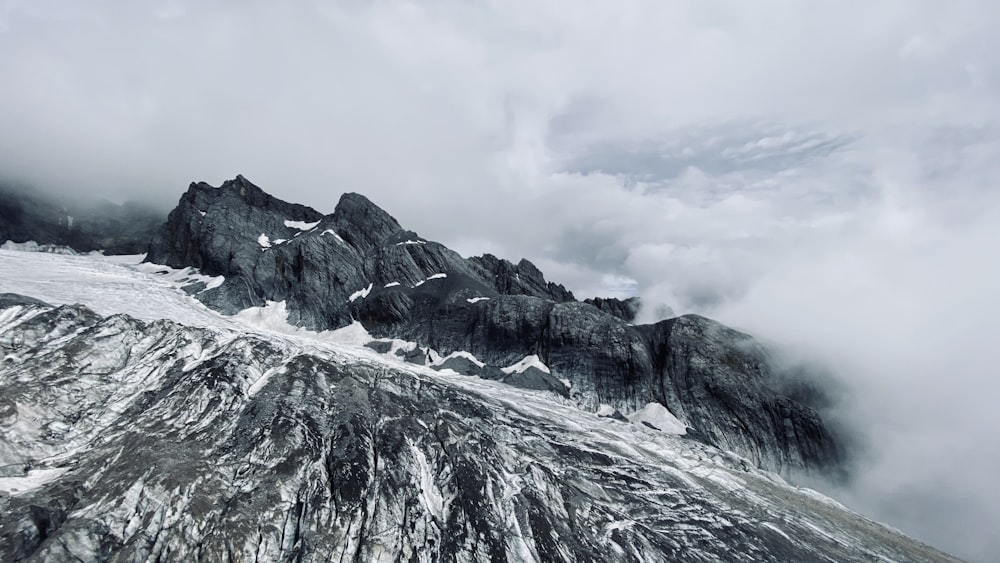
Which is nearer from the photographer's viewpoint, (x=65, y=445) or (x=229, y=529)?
(x=229, y=529)

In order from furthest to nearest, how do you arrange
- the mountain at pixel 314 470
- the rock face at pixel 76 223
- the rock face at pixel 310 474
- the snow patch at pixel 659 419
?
the rock face at pixel 76 223
the snow patch at pixel 659 419
the mountain at pixel 314 470
the rock face at pixel 310 474

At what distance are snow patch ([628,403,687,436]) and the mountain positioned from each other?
8135 millimetres

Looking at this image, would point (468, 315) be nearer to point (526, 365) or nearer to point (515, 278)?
point (526, 365)

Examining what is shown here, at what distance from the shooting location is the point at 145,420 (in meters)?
47.4

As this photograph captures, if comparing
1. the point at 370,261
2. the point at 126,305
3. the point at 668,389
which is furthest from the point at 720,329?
the point at 126,305

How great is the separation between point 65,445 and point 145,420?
20.1 ft

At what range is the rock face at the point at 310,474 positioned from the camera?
3800 cm

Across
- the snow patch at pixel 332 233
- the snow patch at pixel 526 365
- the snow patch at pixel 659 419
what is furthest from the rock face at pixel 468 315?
the snow patch at pixel 659 419

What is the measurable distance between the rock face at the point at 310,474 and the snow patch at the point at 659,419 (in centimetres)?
1189

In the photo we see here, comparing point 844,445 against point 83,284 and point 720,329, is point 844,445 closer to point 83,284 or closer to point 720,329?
point 720,329

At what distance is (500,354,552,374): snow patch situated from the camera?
87875mm

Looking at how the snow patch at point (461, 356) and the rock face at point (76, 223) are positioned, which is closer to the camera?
the snow patch at point (461, 356)

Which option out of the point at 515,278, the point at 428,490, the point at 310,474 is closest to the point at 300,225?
the point at 515,278

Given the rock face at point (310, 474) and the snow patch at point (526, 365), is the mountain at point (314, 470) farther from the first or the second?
the snow patch at point (526, 365)
